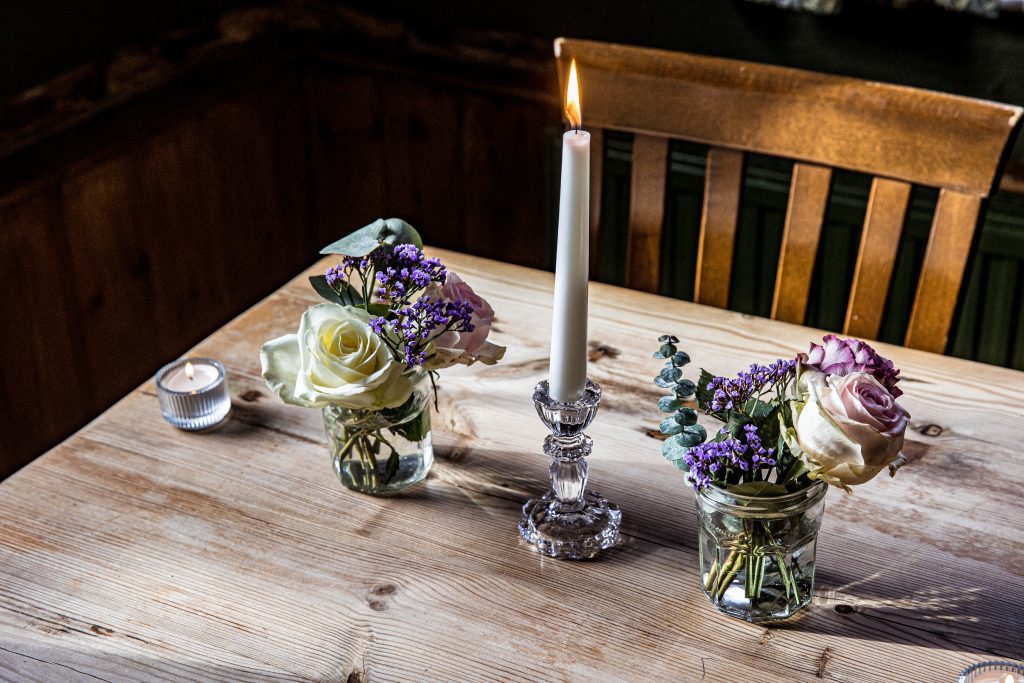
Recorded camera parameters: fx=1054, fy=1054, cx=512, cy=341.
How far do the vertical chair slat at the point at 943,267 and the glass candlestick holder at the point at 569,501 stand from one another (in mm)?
557

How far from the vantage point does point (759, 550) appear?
0.76m

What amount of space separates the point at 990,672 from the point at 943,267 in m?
0.63

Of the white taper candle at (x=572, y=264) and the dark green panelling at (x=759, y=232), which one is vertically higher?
the white taper candle at (x=572, y=264)

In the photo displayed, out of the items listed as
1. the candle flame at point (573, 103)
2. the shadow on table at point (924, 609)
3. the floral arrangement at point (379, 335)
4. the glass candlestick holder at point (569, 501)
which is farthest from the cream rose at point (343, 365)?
the shadow on table at point (924, 609)

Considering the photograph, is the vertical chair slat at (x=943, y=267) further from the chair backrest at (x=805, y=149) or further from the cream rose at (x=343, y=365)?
the cream rose at (x=343, y=365)

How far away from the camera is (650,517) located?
2.99 feet

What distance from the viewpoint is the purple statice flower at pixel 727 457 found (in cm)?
70

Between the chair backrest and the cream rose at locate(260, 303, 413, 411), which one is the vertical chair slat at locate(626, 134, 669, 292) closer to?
the chair backrest

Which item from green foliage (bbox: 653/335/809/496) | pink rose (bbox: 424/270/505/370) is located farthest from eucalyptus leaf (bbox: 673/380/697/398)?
pink rose (bbox: 424/270/505/370)

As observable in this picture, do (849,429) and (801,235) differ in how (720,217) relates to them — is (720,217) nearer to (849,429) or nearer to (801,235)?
(801,235)

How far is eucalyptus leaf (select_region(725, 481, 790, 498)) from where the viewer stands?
2.37ft

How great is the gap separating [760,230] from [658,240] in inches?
27.7

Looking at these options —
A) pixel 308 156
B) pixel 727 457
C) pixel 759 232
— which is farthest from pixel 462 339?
pixel 308 156

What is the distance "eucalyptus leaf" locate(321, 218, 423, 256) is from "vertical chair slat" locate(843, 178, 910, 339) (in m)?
0.63
